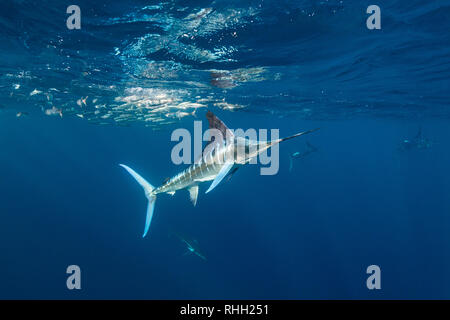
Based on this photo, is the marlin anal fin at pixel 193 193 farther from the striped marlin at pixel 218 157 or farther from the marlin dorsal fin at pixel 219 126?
the marlin dorsal fin at pixel 219 126

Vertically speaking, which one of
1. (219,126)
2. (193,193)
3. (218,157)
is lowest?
(193,193)

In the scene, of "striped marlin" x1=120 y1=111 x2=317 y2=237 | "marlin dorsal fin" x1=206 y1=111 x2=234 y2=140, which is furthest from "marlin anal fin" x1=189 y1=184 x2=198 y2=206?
"marlin dorsal fin" x1=206 y1=111 x2=234 y2=140

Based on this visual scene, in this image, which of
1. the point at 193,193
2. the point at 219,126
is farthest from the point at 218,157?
the point at 193,193

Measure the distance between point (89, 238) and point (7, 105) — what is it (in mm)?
17234

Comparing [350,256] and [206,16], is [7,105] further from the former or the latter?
[350,256]

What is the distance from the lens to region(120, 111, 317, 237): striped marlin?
3449 mm

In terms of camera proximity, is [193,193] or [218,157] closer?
[218,157]

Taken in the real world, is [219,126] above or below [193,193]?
above

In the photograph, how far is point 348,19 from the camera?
8.23 m

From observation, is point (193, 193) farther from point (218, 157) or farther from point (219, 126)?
point (219, 126)

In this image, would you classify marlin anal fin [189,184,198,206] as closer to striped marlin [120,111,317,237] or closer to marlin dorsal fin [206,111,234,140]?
striped marlin [120,111,317,237]

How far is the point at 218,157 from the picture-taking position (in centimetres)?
409

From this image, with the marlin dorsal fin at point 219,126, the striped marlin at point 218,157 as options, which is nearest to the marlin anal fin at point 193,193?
the striped marlin at point 218,157

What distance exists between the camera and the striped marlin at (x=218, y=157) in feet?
11.3
